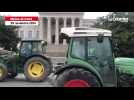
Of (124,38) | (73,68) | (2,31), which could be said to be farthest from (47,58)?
(124,38)

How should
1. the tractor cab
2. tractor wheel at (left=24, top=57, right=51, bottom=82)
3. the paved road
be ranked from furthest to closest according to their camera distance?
1. the tractor cab
2. tractor wheel at (left=24, top=57, right=51, bottom=82)
3. the paved road

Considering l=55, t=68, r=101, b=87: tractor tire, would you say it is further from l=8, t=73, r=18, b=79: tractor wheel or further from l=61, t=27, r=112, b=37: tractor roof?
l=8, t=73, r=18, b=79: tractor wheel

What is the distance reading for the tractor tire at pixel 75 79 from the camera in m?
4.52

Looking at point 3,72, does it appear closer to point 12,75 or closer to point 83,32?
point 12,75

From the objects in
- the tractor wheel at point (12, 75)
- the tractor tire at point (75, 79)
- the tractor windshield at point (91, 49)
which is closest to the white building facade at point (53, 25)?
the tractor windshield at point (91, 49)

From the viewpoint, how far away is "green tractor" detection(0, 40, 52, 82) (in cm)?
470

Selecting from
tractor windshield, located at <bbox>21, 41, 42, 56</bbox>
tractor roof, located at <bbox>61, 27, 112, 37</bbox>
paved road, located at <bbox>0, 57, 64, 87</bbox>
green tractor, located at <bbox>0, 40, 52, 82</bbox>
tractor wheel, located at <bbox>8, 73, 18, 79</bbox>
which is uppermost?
tractor roof, located at <bbox>61, 27, 112, 37</bbox>

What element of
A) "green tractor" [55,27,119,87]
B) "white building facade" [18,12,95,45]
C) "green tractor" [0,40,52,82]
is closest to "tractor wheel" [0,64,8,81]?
"green tractor" [0,40,52,82]

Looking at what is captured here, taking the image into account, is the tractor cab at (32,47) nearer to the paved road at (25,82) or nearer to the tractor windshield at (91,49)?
the paved road at (25,82)

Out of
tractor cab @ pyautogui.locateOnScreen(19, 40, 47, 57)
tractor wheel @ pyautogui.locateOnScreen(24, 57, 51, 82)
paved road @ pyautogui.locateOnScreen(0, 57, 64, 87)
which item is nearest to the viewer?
paved road @ pyautogui.locateOnScreen(0, 57, 64, 87)

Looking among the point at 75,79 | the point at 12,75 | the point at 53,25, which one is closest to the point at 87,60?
the point at 75,79

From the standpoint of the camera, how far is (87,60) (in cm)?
453
